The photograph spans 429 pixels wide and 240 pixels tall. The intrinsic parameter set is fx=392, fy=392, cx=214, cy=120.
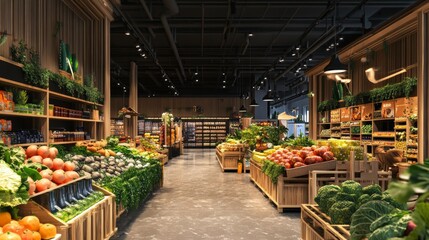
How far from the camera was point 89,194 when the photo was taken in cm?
400

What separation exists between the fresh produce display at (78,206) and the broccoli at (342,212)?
6.63 ft

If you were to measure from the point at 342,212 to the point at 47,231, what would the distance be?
1.99 m

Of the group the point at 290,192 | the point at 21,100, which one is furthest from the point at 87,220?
the point at 290,192

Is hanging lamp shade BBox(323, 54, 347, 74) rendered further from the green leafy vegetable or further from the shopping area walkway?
the green leafy vegetable

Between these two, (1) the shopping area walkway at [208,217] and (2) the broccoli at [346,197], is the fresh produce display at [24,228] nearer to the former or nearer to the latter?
(2) the broccoli at [346,197]

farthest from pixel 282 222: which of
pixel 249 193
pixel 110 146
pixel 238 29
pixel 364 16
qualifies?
pixel 238 29

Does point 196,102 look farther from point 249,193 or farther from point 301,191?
point 301,191

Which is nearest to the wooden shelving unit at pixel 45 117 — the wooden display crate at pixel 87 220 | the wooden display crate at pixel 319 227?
the wooden display crate at pixel 87 220

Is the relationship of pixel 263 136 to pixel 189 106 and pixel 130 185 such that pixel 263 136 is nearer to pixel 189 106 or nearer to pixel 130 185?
pixel 130 185

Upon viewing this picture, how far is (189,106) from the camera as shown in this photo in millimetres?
28391

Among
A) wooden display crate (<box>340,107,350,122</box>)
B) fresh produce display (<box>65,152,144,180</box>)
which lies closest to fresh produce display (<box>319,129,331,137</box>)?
wooden display crate (<box>340,107,350,122</box>)

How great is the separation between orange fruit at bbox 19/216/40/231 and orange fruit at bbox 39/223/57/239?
3 centimetres

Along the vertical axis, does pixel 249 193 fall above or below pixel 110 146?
below

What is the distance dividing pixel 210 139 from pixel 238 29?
15.7 metres
